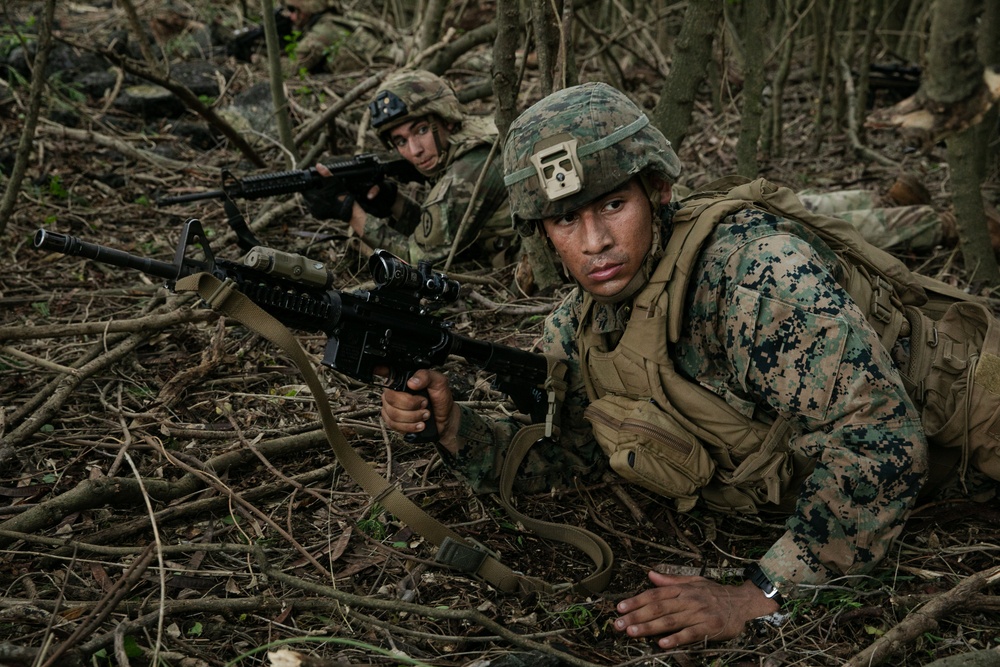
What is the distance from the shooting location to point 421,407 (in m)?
3.00

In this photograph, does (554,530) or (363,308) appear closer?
(363,308)

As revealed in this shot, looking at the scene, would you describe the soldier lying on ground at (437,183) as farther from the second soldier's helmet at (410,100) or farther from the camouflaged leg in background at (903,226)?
the camouflaged leg in background at (903,226)

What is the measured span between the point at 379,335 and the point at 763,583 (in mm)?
1455

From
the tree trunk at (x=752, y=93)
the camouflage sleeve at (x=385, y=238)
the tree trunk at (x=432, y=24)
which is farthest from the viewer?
the tree trunk at (x=432, y=24)

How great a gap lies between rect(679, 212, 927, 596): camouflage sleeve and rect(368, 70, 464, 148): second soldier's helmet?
300cm

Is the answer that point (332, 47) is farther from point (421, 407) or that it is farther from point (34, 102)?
point (421, 407)

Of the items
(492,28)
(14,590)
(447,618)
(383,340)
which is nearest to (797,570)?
(447,618)

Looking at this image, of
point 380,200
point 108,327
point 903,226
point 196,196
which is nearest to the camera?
point 108,327

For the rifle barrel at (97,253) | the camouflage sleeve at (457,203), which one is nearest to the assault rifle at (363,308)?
the rifle barrel at (97,253)

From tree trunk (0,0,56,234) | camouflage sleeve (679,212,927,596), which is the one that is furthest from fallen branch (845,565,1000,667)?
tree trunk (0,0,56,234)

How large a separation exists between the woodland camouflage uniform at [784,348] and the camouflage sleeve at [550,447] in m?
0.26

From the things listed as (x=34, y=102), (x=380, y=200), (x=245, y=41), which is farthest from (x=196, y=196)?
(x=245, y=41)

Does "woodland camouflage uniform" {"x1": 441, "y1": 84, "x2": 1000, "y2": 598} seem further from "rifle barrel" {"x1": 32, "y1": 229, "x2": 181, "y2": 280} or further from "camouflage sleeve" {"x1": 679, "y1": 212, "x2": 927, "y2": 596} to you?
"rifle barrel" {"x1": 32, "y1": 229, "x2": 181, "y2": 280}

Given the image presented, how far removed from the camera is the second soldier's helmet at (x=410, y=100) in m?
5.14
